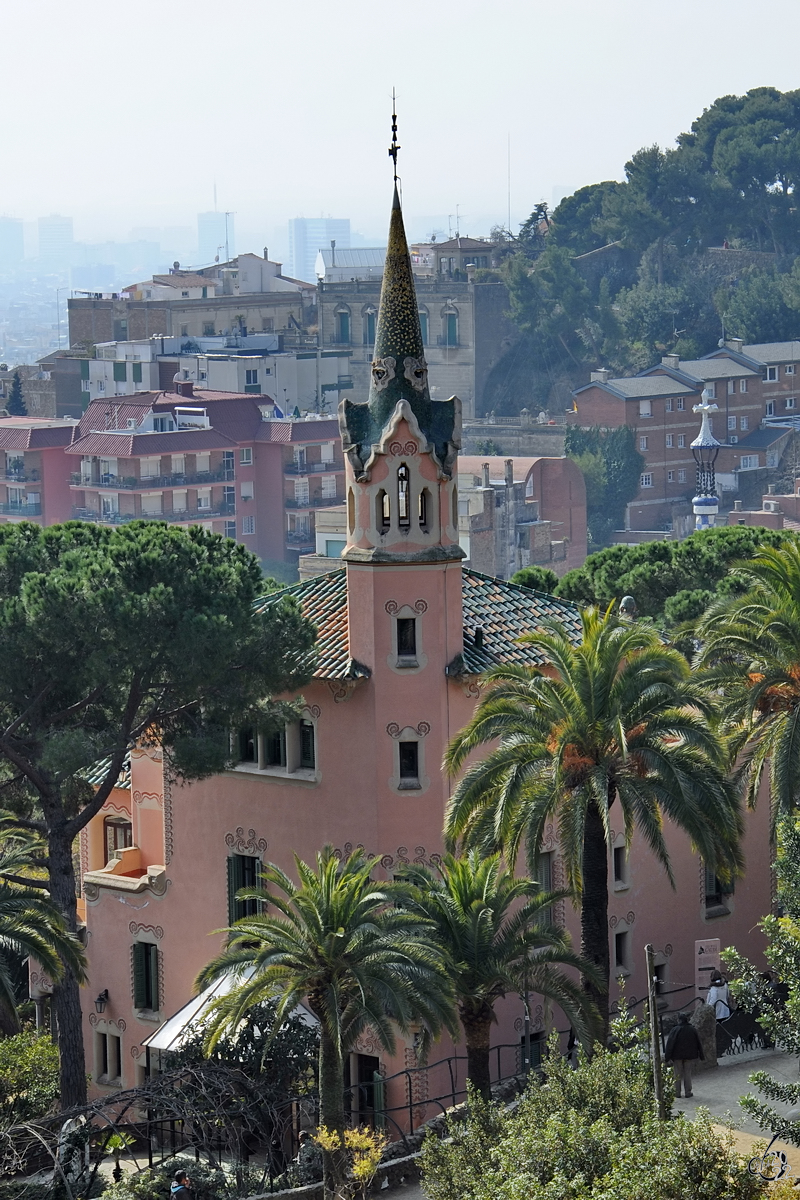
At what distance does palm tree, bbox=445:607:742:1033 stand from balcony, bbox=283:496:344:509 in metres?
95.9

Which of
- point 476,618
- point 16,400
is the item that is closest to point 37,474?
point 16,400

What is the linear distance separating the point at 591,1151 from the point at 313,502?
107 m

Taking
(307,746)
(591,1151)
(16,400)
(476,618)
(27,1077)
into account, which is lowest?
(27,1077)

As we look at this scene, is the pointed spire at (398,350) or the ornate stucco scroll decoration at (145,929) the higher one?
the pointed spire at (398,350)

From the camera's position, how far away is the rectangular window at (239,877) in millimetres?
34000

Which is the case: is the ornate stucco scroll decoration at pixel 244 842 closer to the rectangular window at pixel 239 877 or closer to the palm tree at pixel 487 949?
the rectangular window at pixel 239 877

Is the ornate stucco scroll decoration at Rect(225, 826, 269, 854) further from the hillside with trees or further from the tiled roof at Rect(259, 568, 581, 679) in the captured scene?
the hillside with trees

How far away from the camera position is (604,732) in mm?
27844

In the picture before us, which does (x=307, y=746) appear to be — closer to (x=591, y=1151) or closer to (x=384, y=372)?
(x=384, y=372)

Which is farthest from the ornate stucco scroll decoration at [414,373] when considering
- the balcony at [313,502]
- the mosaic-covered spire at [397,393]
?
the balcony at [313,502]

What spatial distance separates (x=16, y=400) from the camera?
14612 cm

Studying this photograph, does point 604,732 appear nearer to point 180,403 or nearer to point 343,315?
point 180,403

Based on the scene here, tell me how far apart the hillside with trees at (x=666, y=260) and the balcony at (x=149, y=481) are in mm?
43777

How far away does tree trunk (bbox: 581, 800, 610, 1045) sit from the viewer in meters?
28.4
